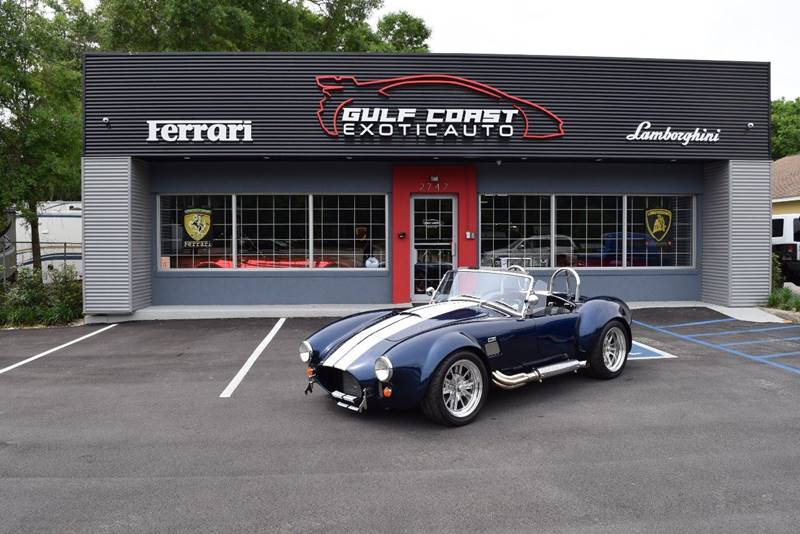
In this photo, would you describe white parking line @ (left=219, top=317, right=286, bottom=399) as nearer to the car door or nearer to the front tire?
the front tire

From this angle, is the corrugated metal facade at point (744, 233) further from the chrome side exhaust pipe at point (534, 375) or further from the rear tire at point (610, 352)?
the chrome side exhaust pipe at point (534, 375)

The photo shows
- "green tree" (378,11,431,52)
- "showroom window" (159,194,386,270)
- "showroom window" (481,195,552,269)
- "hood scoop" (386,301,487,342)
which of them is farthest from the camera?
"green tree" (378,11,431,52)

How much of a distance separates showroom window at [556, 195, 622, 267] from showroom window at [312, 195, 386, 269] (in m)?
3.89

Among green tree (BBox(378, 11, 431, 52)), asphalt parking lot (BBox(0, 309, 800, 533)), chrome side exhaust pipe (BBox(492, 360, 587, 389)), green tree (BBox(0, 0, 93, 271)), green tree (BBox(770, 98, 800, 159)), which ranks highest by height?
green tree (BBox(378, 11, 431, 52))

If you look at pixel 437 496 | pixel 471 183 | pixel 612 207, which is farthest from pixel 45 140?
pixel 437 496

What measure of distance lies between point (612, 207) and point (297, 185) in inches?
270

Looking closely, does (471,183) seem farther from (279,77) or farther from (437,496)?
(437,496)

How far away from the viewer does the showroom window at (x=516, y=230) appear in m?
13.4

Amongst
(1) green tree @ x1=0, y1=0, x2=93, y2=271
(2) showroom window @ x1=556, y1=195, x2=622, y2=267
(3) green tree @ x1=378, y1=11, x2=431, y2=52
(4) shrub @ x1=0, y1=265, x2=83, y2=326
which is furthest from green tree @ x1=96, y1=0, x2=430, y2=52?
(2) showroom window @ x1=556, y1=195, x2=622, y2=267

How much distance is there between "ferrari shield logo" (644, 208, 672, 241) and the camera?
45.1ft

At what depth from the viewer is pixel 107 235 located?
39.3ft

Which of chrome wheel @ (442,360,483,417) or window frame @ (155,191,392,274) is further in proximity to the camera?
window frame @ (155,191,392,274)

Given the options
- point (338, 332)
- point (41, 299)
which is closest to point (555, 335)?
point (338, 332)

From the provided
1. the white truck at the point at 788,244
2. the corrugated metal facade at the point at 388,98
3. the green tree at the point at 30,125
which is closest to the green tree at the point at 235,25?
the green tree at the point at 30,125
